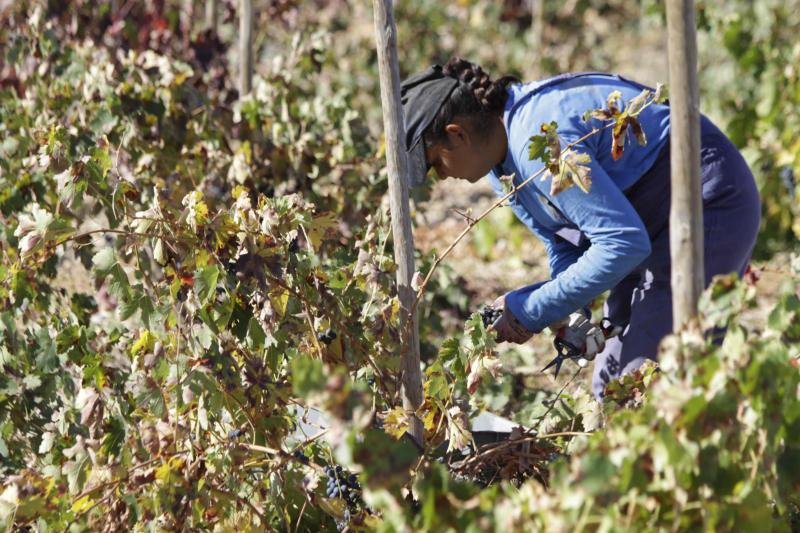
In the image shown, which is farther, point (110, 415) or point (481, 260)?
point (481, 260)

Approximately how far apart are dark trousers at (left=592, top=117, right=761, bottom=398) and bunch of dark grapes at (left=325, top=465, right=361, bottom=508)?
781mm

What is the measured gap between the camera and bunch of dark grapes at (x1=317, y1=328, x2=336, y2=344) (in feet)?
7.17

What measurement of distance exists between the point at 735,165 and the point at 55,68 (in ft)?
7.90

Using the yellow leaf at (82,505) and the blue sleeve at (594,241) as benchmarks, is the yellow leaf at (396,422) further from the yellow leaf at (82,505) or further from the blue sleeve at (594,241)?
the yellow leaf at (82,505)

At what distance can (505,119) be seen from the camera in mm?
2412

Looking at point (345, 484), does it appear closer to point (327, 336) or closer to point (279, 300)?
point (327, 336)

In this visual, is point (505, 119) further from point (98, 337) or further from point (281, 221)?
point (98, 337)

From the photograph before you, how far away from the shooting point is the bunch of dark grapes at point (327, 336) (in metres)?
2.19

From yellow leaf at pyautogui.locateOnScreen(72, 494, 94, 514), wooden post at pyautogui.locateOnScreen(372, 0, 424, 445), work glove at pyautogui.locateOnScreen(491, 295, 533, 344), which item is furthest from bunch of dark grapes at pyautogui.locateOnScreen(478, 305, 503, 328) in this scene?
yellow leaf at pyautogui.locateOnScreen(72, 494, 94, 514)

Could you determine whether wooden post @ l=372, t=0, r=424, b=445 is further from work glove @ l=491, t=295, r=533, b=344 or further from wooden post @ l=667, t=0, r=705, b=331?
wooden post @ l=667, t=0, r=705, b=331

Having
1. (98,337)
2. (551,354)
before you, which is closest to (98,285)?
(98,337)

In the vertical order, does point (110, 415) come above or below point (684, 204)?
below

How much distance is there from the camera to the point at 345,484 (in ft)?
7.33

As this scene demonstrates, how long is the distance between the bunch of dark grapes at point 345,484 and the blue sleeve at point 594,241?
1.79 ft
